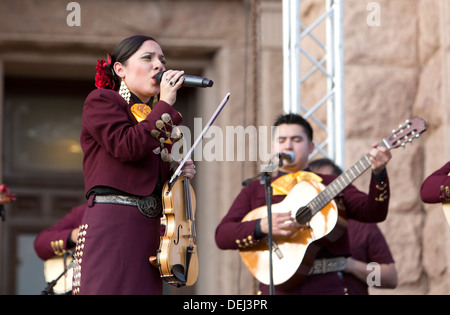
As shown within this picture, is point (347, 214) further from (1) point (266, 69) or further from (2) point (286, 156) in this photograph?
(1) point (266, 69)

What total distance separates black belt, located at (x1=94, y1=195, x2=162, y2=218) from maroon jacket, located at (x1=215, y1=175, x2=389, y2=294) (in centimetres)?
147

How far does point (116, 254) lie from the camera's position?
11.4 feet

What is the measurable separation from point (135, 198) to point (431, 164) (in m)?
3.79

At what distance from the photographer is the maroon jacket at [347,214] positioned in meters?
4.85

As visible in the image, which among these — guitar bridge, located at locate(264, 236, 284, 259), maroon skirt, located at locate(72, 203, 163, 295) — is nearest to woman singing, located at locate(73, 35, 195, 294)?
maroon skirt, located at locate(72, 203, 163, 295)

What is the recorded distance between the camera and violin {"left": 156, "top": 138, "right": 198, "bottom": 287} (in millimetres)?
3473

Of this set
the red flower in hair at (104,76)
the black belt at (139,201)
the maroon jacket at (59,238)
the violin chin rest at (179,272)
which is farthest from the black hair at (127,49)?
the maroon jacket at (59,238)

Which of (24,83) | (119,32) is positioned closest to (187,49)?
(119,32)

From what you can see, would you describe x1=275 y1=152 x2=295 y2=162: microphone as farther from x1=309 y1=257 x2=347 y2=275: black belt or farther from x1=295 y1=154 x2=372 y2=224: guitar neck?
x1=309 y1=257 x2=347 y2=275: black belt

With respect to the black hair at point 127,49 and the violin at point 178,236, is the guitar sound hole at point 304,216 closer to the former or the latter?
the violin at point 178,236

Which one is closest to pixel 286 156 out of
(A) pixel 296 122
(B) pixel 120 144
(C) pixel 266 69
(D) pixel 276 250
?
(A) pixel 296 122

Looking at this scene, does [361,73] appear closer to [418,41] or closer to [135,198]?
[418,41]

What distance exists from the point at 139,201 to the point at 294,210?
5.38 feet

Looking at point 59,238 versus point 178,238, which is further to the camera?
point 59,238
